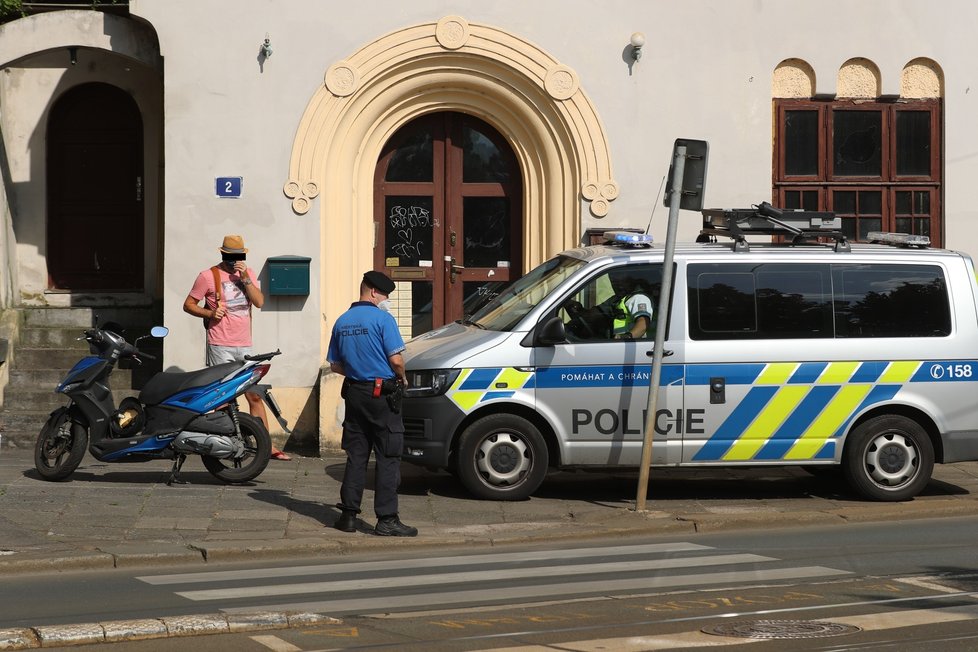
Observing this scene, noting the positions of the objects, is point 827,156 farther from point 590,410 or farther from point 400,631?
point 400,631

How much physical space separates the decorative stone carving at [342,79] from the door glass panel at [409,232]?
1361 millimetres

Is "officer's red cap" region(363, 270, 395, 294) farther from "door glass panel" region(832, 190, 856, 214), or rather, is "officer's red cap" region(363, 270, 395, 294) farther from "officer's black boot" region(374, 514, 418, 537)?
"door glass panel" region(832, 190, 856, 214)

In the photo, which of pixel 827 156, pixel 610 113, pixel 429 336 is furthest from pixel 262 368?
pixel 827 156

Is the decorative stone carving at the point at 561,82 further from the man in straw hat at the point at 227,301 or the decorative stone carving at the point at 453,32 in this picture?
the man in straw hat at the point at 227,301

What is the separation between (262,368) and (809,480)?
4.93 metres

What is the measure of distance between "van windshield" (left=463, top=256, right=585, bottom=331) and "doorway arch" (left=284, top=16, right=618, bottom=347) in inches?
117

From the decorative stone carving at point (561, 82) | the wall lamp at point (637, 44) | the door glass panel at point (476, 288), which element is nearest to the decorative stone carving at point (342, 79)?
the decorative stone carving at point (561, 82)

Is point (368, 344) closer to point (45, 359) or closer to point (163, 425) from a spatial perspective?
point (163, 425)

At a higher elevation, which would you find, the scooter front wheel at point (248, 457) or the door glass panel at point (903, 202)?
the door glass panel at point (903, 202)

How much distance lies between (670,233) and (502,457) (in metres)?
2.14

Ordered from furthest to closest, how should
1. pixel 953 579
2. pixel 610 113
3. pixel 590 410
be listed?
pixel 610 113 < pixel 590 410 < pixel 953 579

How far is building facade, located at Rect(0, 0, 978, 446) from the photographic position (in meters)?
14.5

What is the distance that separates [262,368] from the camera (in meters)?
11.9

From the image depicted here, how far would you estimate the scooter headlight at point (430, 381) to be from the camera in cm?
1105
